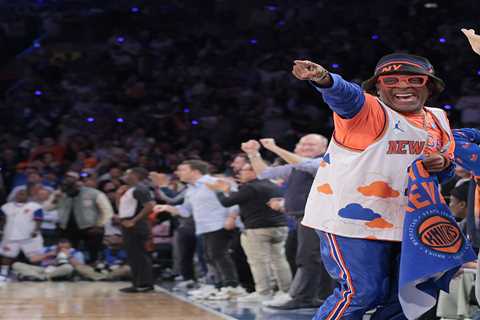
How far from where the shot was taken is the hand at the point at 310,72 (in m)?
4.38

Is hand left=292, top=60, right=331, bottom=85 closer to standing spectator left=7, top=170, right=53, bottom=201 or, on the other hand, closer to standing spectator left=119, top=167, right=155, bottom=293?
standing spectator left=119, top=167, right=155, bottom=293

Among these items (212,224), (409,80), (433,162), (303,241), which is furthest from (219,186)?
(433,162)

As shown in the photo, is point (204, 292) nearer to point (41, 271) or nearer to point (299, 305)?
point (299, 305)

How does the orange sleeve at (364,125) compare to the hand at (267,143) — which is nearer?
the orange sleeve at (364,125)

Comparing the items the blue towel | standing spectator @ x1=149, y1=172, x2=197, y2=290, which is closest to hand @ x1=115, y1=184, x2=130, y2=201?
standing spectator @ x1=149, y1=172, x2=197, y2=290

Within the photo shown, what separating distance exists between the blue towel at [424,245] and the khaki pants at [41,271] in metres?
8.62

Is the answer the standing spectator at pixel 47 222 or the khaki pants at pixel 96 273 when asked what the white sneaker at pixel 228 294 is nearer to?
the khaki pants at pixel 96 273

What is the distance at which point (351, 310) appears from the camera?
4602mm

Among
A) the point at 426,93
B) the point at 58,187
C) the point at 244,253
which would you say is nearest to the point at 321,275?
the point at 244,253

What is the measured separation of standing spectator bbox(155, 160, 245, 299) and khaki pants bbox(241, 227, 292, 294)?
19.6 inches

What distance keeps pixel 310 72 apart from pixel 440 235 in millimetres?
999

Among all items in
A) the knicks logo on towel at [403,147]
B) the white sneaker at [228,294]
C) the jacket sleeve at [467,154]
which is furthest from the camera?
the white sneaker at [228,294]

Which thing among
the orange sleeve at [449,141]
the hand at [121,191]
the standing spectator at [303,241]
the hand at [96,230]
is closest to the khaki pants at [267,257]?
the standing spectator at [303,241]

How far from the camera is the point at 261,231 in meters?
9.95
